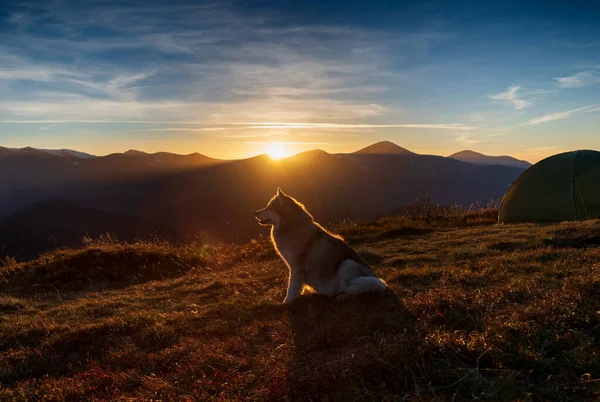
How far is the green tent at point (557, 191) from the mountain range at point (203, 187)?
62.0m

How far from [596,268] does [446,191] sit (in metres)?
128

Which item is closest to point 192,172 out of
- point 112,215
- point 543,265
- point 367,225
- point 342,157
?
point 112,215

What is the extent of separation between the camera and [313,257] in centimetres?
791

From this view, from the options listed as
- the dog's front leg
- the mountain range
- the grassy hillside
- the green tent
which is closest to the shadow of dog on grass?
the grassy hillside

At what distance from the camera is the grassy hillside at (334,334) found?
3689 millimetres

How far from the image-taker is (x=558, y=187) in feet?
57.4

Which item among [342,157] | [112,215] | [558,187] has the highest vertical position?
[342,157]

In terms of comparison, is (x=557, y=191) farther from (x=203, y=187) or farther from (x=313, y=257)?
(x=203, y=187)

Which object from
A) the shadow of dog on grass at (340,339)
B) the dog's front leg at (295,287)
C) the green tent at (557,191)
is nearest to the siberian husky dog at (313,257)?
the dog's front leg at (295,287)

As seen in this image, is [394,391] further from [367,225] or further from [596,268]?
[367,225]

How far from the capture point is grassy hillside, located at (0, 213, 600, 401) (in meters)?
3.69

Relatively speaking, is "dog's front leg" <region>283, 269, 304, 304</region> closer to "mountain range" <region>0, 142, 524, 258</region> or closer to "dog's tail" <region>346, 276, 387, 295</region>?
"dog's tail" <region>346, 276, 387, 295</region>

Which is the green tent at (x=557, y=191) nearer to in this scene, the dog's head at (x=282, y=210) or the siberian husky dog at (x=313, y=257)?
the siberian husky dog at (x=313, y=257)

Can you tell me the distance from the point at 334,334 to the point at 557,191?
16.5 meters
